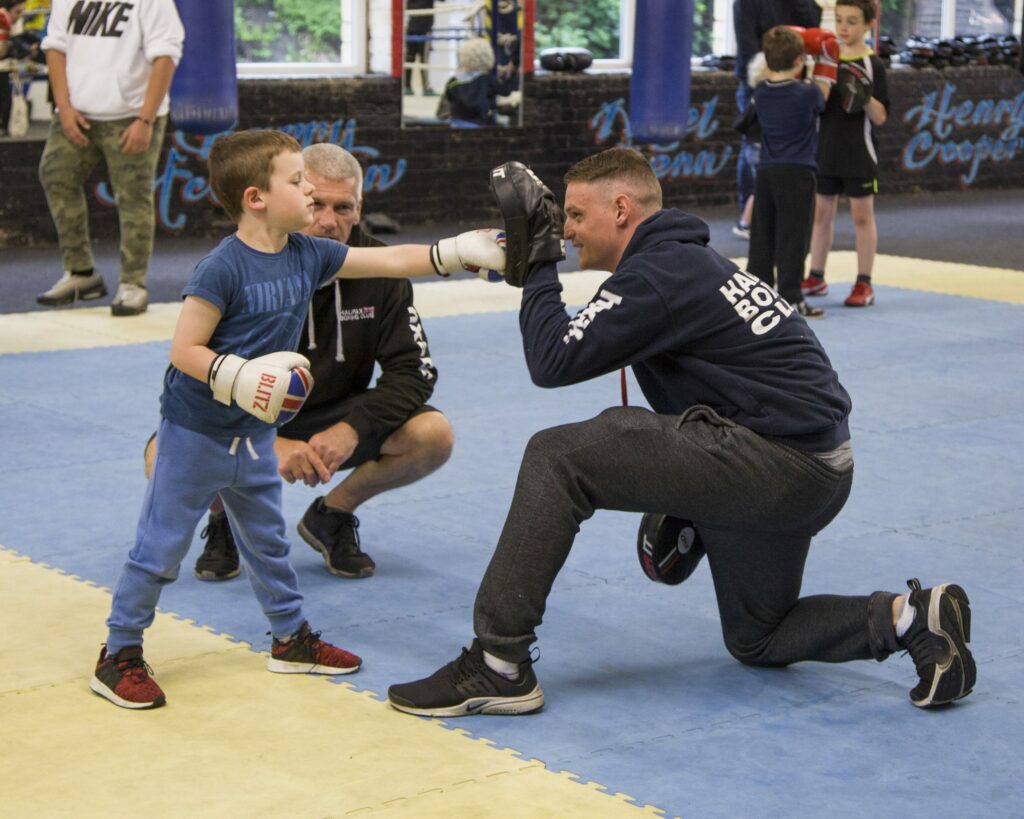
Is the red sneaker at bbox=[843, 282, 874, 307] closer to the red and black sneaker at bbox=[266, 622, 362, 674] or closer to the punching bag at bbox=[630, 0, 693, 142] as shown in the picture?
the punching bag at bbox=[630, 0, 693, 142]

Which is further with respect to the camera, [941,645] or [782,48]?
[782,48]

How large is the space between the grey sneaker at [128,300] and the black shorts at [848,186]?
147 inches

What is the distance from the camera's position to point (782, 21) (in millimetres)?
10289

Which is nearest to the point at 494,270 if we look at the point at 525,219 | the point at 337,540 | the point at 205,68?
the point at 525,219

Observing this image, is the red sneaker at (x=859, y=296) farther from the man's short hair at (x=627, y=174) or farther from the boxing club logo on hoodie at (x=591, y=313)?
the boxing club logo on hoodie at (x=591, y=313)

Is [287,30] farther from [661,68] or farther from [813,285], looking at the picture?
[813,285]

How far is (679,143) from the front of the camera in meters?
13.7

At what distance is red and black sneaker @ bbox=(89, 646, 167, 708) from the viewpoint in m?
3.36

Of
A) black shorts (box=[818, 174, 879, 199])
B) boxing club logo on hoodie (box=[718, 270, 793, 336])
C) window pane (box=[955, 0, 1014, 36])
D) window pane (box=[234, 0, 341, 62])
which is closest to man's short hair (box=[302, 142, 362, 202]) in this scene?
boxing club logo on hoodie (box=[718, 270, 793, 336])

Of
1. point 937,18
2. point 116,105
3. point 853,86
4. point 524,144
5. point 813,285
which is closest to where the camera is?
point 116,105

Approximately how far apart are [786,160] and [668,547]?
4901 millimetres

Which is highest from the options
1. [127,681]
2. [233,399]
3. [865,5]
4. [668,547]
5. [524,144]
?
[865,5]

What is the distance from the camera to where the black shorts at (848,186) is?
8.56m

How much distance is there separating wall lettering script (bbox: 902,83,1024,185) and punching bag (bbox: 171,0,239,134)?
868cm
